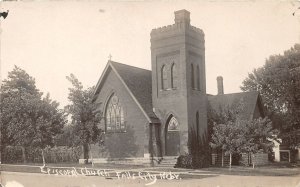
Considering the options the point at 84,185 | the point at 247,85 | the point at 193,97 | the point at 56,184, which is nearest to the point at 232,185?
the point at 84,185

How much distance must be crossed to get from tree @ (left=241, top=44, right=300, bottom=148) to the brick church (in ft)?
12.2

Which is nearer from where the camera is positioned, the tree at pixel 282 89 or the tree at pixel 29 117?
the tree at pixel 282 89

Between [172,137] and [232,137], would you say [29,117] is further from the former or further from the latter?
[232,137]

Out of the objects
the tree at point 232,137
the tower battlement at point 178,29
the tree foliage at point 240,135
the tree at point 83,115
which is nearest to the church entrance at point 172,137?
the tree foliage at point 240,135

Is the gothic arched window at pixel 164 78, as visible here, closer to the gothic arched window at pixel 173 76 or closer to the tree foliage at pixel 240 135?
the gothic arched window at pixel 173 76

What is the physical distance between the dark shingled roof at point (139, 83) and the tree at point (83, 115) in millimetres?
3307

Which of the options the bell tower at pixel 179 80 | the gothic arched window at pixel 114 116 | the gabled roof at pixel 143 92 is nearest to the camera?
the bell tower at pixel 179 80

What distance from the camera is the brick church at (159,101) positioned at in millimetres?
28203

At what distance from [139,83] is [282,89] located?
10.3 metres

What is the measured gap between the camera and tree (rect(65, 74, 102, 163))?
87.9ft

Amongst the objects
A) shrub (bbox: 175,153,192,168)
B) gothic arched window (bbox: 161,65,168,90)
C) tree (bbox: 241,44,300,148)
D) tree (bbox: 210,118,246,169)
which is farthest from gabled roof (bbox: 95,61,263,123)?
shrub (bbox: 175,153,192,168)

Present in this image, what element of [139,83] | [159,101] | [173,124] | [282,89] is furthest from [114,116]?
[282,89]

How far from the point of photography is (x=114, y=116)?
100ft

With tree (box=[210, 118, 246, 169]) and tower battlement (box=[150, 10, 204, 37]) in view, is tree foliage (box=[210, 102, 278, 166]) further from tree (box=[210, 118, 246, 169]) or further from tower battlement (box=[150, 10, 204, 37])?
tower battlement (box=[150, 10, 204, 37])
